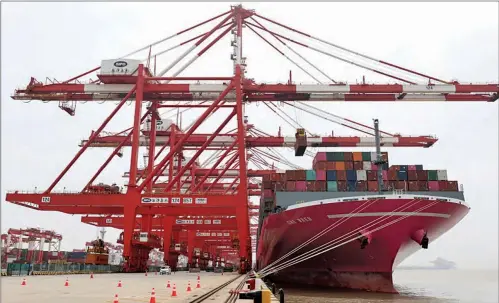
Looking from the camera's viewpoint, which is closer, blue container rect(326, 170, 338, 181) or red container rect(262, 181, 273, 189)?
blue container rect(326, 170, 338, 181)

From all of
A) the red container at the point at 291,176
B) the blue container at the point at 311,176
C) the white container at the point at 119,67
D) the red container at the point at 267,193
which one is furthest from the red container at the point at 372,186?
the white container at the point at 119,67

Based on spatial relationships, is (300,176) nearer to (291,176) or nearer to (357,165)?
(291,176)

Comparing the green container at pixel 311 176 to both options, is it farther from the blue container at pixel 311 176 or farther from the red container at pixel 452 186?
the red container at pixel 452 186

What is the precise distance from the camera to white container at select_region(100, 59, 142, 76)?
87.6ft

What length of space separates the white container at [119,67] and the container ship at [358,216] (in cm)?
1235

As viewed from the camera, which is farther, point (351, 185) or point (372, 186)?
point (351, 185)

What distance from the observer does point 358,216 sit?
17.6 meters

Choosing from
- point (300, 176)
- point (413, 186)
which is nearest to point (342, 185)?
point (300, 176)

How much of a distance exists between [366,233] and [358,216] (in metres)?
0.79

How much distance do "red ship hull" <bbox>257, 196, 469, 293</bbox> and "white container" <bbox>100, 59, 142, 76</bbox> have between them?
1445 centimetres

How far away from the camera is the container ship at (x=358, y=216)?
17.4 metres

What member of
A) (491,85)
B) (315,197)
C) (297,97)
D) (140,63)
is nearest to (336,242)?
(315,197)

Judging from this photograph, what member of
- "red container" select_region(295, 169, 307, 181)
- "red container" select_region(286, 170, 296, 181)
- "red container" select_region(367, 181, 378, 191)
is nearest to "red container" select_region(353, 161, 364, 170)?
"red container" select_region(367, 181, 378, 191)

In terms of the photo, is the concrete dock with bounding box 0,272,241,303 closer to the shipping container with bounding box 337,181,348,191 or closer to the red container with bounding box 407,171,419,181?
the shipping container with bounding box 337,181,348,191
